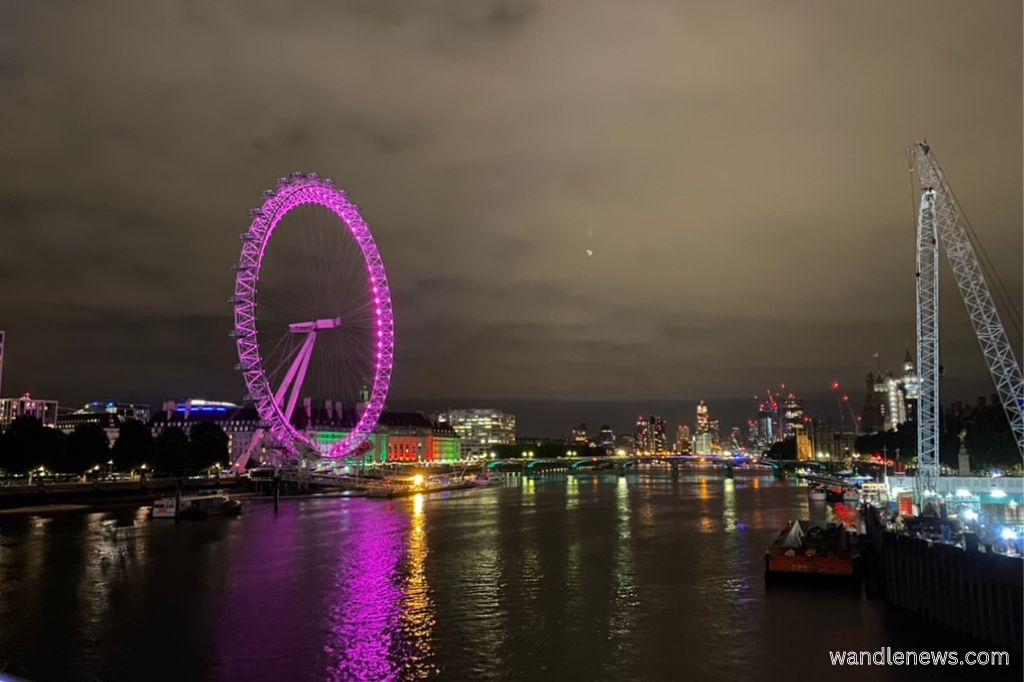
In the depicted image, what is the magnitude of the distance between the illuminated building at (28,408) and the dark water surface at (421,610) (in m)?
152

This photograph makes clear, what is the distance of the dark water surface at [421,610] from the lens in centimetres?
2222

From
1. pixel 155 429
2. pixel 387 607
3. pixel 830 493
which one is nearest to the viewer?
pixel 387 607

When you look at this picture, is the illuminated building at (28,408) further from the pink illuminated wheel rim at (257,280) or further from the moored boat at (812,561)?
the moored boat at (812,561)

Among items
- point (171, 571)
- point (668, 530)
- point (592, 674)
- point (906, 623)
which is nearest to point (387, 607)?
point (592, 674)

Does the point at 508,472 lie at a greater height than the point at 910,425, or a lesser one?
lesser

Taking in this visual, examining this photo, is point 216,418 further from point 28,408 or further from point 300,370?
point 300,370

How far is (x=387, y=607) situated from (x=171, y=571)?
557 inches

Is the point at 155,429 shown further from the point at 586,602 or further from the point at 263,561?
the point at 586,602

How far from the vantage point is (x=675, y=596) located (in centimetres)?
3152

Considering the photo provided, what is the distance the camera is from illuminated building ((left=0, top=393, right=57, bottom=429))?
182 m

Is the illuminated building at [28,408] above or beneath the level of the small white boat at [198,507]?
above

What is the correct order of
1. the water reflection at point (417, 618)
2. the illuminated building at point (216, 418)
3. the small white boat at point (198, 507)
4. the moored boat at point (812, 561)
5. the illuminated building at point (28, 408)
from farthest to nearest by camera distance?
the illuminated building at point (28, 408)
the illuminated building at point (216, 418)
the small white boat at point (198, 507)
the moored boat at point (812, 561)
the water reflection at point (417, 618)

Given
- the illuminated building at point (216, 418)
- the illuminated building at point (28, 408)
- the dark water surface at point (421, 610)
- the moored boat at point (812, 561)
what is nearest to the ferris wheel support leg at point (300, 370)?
the dark water surface at point (421, 610)

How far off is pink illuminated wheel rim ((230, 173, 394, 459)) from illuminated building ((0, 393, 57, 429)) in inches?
5086
